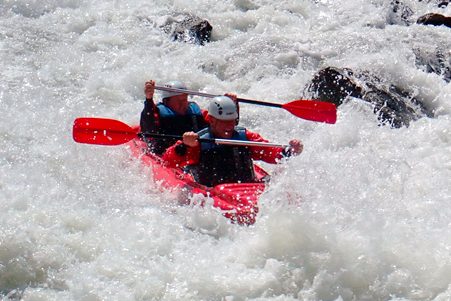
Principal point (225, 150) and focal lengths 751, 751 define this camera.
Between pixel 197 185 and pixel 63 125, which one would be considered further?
pixel 63 125

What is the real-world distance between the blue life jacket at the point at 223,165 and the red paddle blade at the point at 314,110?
1.23 metres

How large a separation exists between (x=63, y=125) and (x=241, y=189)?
2.77 m

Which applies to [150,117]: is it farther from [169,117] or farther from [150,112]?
[169,117]

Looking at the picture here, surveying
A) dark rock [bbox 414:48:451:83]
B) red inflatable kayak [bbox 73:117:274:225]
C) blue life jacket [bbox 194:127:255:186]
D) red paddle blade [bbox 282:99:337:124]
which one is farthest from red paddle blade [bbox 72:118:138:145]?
dark rock [bbox 414:48:451:83]

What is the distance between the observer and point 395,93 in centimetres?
923

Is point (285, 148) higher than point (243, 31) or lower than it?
higher

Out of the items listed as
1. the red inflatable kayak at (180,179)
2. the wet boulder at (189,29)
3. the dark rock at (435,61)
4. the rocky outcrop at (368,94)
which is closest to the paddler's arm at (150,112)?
the red inflatable kayak at (180,179)

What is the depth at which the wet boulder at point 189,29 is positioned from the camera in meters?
10.8

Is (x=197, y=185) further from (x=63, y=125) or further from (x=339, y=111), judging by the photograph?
(x=339, y=111)

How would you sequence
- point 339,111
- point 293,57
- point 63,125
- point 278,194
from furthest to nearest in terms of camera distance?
1. point 293,57
2. point 339,111
3. point 63,125
4. point 278,194

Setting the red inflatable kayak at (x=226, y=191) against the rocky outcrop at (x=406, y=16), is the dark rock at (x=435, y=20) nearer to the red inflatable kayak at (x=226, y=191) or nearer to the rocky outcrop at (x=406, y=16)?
the rocky outcrop at (x=406, y=16)

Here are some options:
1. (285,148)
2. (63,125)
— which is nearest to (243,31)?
(63,125)

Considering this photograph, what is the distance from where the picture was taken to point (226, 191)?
19.7 ft

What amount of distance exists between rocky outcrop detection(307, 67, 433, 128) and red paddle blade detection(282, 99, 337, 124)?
1.50 metres
